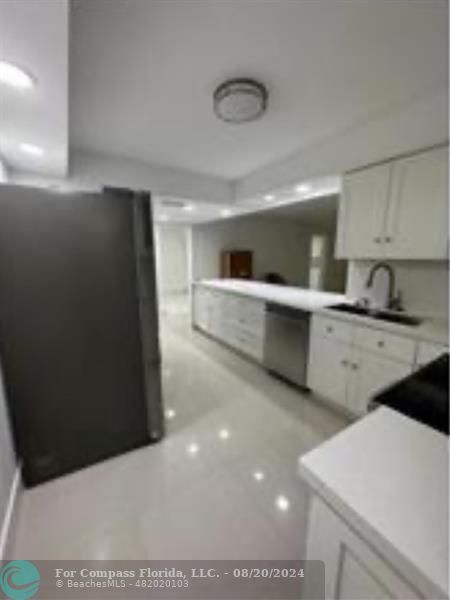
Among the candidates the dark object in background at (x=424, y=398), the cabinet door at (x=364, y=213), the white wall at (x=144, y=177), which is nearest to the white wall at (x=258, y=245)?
the white wall at (x=144, y=177)

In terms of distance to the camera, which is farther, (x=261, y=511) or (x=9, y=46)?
(x=261, y=511)

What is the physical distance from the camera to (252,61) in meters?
1.63

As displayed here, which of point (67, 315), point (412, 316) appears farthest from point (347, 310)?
point (67, 315)

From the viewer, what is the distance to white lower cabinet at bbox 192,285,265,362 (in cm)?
346

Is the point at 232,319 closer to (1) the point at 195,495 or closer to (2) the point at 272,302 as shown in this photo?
(2) the point at 272,302

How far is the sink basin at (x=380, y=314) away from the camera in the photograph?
7.45 ft

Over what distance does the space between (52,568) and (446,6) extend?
10.2ft

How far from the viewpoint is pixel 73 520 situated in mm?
1547

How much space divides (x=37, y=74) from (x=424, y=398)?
2.05 m

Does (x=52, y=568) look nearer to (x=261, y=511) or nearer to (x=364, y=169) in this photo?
(x=261, y=511)

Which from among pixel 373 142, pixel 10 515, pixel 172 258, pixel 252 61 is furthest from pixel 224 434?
pixel 172 258

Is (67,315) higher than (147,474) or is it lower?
higher

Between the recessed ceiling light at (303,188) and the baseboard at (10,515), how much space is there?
136 inches

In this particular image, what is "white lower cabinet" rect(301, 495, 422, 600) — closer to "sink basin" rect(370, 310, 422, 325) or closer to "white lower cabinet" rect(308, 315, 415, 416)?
"white lower cabinet" rect(308, 315, 415, 416)
